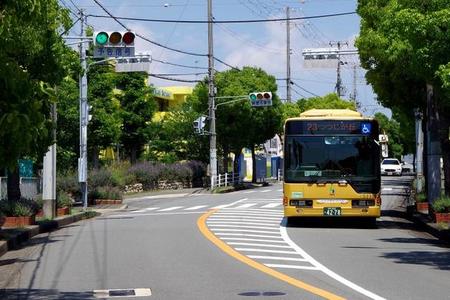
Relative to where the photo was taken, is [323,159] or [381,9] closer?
[323,159]

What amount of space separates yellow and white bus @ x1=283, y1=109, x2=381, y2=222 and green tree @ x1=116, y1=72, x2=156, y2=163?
34.4 m

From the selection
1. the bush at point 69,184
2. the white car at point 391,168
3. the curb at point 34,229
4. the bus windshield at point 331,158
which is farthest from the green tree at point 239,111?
the bus windshield at point 331,158

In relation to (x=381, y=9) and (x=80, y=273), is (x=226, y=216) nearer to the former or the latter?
(x=381, y=9)

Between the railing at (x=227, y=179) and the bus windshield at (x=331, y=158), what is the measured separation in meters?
31.1

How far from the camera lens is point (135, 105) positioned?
5616 cm

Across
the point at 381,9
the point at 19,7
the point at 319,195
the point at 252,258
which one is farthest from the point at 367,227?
the point at 19,7

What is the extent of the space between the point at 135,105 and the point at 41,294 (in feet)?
150

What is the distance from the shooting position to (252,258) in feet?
49.4

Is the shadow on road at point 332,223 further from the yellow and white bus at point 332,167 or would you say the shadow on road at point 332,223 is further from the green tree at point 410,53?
the green tree at point 410,53

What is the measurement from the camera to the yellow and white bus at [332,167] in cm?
2112

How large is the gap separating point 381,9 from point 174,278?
14.7 meters

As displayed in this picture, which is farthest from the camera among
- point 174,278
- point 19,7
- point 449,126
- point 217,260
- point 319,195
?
point 449,126

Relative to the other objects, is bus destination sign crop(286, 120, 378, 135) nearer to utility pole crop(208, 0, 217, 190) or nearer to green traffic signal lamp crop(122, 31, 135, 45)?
green traffic signal lamp crop(122, 31, 135, 45)

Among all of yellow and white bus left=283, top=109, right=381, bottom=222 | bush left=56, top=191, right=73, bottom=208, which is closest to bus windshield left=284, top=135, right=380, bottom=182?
yellow and white bus left=283, top=109, right=381, bottom=222
